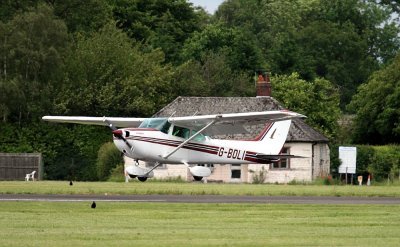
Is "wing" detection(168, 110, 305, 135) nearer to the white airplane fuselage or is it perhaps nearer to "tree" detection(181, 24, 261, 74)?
the white airplane fuselage

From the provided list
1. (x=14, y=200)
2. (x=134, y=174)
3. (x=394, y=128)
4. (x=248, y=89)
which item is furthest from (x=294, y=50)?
(x=14, y=200)

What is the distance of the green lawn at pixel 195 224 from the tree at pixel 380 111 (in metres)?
40.1

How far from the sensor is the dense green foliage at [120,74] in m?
64.0

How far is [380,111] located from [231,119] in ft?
103

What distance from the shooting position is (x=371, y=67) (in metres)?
118

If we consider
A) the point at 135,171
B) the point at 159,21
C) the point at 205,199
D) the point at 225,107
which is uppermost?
the point at 159,21

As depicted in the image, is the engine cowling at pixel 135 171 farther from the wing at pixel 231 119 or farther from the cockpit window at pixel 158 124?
the wing at pixel 231 119

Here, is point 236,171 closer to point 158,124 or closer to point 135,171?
point 158,124

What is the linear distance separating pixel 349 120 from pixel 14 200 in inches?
2166

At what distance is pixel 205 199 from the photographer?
3538cm

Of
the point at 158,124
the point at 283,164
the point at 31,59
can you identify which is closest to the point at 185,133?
the point at 158,124

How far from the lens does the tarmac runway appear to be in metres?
33.9

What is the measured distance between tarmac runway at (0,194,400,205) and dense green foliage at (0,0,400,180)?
25007mm

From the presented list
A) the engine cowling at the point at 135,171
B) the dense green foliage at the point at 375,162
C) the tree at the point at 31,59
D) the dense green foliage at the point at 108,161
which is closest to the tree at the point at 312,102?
the dense green foliage at the point at 375,162
